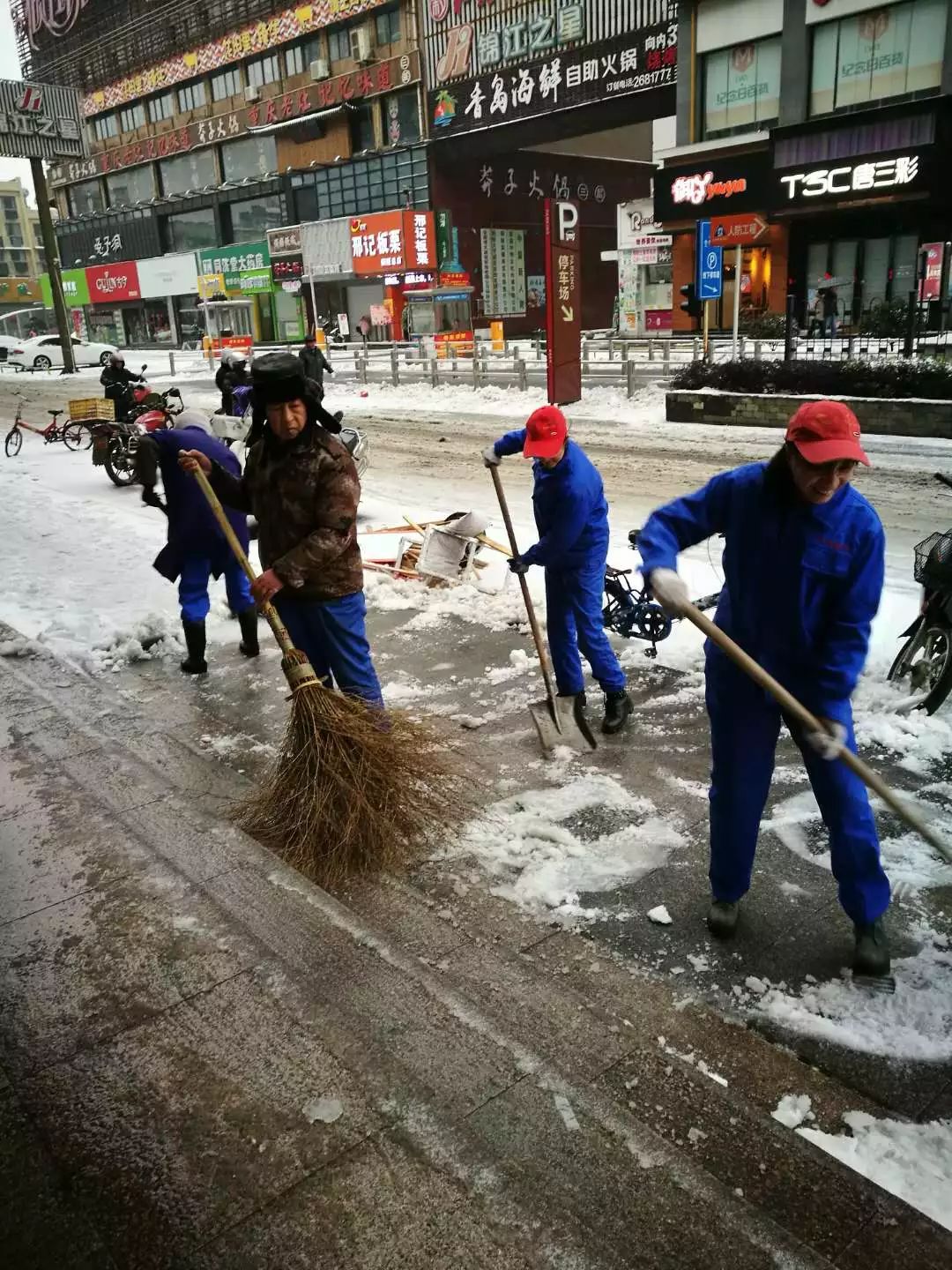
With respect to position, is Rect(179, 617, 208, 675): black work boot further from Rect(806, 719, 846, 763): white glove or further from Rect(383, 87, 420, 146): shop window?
Rect(383, 87, 420, 146): shop window

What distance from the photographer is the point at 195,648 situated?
597 centimetres

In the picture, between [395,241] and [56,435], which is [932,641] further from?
[395,241]

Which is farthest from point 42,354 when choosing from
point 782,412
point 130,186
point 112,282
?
point 782,412

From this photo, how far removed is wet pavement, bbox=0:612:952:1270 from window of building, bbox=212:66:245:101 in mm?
54664

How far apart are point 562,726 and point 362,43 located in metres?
46.1

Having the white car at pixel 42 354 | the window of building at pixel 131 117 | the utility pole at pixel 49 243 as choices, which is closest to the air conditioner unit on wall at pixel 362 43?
the white car at pixel 42 354

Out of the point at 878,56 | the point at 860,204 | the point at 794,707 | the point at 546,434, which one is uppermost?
the point at 878,56

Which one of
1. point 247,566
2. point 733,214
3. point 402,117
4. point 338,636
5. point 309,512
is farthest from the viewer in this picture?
point 402,117

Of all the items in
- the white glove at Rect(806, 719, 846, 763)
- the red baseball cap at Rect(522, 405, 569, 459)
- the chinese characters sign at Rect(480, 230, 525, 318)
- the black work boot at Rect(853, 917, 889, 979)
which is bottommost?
the black work boot at Rect(853, 917, 889, 979)

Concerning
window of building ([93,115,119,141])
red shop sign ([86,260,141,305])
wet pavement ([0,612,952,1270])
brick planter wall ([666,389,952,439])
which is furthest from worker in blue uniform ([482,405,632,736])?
window of building ([93,115,119,141])

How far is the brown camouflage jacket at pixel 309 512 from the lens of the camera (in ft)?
12.9

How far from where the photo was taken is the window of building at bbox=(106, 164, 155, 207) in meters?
56.2

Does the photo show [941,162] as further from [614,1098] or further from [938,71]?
[614,1098]

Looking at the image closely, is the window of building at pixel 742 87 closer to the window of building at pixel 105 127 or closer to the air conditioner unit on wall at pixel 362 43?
the air conditioner unit on wall at pixel 362 43
